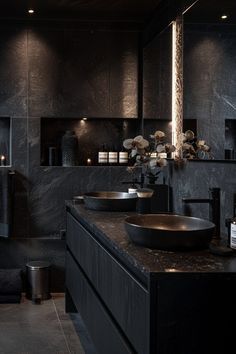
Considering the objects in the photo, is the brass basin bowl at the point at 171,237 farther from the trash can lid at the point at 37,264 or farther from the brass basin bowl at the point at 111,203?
the trash can lid at the point at 37,264

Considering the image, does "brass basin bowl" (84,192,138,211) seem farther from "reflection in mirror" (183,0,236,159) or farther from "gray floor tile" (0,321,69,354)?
"gray floor tile" (0,321,69,354)

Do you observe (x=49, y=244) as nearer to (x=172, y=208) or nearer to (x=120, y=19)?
(x=172, y=208)

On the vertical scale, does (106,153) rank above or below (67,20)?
below

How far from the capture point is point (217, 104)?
2576 mm

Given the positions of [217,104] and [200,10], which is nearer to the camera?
[217,104]

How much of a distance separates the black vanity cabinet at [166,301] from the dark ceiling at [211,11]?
118cm

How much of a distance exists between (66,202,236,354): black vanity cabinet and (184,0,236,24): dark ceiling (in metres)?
1.18

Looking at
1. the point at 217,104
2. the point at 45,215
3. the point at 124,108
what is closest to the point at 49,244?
the point at 45,215

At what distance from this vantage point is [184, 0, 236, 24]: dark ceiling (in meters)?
2.40

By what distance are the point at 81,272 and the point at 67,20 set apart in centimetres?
236

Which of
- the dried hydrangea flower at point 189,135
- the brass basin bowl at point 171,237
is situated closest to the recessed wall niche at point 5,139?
the dried hydrangea flower at point 189,135

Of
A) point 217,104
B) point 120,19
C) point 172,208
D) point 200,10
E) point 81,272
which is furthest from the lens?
point 120,19

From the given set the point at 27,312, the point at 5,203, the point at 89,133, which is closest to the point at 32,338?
the point at 27,312

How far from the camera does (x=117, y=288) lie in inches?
82.0
